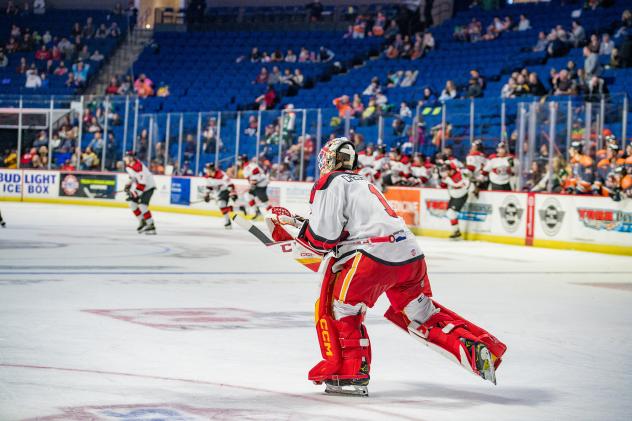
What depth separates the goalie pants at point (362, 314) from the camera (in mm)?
5527

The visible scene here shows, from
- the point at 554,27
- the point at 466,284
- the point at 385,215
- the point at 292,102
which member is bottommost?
the point at 466,284

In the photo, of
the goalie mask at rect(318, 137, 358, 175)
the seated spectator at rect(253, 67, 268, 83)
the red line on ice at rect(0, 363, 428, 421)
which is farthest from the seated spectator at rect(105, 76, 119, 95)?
the goalie mask at rect(318, 137, 358, 175)

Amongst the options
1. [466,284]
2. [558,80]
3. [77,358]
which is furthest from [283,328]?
[558,80]

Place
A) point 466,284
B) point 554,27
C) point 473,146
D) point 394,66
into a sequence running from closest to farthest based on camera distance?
point 466,284, point 473,146, point 554,27, point 394,66

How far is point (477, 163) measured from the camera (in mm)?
20297

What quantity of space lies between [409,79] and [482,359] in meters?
Answer: 23.5

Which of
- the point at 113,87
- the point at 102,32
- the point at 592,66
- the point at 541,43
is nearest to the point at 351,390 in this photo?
the point at 592,66

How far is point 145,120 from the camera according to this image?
28.4 m

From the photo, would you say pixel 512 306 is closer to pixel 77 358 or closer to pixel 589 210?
pixel 77 358

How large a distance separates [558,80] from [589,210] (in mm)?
5008

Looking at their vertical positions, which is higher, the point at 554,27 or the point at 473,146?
the point at 554,27

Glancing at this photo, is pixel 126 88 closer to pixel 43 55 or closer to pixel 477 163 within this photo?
pixel 43 55

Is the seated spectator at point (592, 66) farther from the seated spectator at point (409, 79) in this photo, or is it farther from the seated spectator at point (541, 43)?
the seated spectator at point (409, 79)

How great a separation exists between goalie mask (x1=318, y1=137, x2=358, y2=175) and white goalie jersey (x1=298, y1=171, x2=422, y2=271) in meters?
0.13
